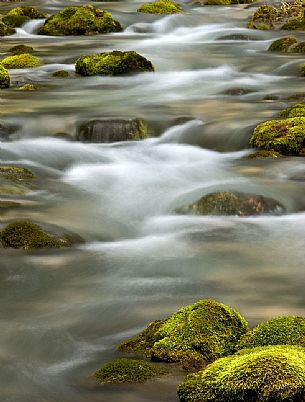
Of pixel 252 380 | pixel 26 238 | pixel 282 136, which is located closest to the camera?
pixel 252 380

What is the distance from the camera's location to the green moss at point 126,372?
12.6ft

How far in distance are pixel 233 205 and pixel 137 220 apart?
0.99 m

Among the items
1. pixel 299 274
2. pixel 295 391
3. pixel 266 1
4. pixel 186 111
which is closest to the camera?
pixel 295 391

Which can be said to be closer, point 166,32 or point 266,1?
point 166,32

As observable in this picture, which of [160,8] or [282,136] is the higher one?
[160,8]

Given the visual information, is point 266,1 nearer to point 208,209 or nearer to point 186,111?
point 186,111

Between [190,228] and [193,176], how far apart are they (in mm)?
2094

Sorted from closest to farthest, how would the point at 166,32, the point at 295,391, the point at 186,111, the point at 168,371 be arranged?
the point at 295,391, the point at 168,371, the point at 186,111, the point at 166,32

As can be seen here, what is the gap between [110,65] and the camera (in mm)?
14125

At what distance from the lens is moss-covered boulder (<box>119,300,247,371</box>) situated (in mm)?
3973

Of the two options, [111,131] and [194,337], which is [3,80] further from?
[194,337]

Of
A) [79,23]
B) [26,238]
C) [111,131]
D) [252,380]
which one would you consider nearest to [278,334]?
[252,380]

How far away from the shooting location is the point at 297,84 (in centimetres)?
1288

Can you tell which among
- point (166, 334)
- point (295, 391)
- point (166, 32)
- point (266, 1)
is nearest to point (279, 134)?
point (166, 334)
